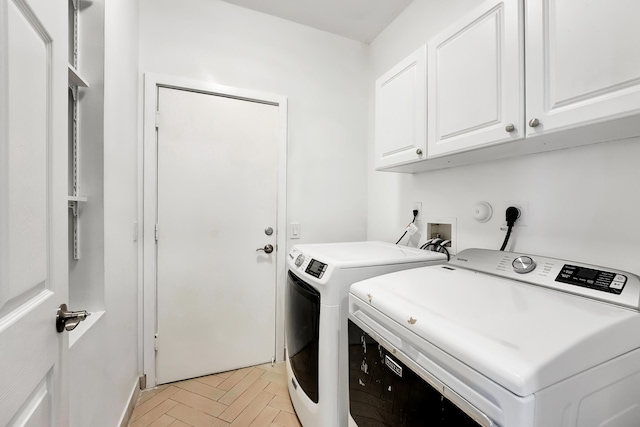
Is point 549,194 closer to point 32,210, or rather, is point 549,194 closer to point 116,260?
point 32,210

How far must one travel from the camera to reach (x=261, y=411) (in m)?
1.64

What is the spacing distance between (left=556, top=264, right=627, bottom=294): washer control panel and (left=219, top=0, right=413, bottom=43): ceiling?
2.02 metres

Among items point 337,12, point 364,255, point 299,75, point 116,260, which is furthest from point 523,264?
point 337,12

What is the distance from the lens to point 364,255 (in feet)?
4.73

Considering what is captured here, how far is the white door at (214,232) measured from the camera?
1857 mm

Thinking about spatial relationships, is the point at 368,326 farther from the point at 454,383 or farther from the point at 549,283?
the point at 549,283

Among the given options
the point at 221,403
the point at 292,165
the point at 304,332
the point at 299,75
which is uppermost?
the point at 299,75

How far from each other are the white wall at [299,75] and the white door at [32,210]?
1.33 meters

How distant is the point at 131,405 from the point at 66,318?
1.33m

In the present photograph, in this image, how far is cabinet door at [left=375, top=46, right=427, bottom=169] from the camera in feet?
4.71

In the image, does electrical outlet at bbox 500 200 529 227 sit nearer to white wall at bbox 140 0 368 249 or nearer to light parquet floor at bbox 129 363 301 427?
white wall at bbox 140 0 368 249

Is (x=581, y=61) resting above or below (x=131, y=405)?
above

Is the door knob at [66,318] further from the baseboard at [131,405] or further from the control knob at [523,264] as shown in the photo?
the control knob at [523,264]

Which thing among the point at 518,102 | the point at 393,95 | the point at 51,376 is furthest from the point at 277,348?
the point at 518,102
